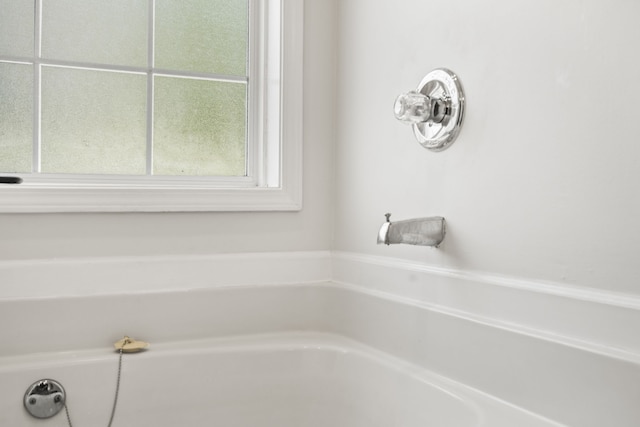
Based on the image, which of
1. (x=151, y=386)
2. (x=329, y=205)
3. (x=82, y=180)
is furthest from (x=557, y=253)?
(x=82, y=180)

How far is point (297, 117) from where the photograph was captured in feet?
5.85

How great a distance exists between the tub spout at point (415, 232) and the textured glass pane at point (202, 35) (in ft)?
2.85

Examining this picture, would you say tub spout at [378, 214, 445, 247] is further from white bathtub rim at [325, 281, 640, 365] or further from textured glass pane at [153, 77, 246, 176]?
textured glass pane at [153, 77, 246, 176]

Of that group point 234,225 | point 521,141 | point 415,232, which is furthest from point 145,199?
point 521,141

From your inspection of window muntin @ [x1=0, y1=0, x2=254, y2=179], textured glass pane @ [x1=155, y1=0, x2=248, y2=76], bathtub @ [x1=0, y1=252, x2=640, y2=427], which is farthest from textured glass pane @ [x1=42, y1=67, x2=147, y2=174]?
bathtub @ [x1=0, y1=252, x2=640, y2=427]

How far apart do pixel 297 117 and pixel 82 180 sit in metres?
0.64

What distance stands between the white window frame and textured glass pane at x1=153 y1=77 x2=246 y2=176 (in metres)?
0.04

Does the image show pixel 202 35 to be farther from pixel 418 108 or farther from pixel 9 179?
pixel 418 108

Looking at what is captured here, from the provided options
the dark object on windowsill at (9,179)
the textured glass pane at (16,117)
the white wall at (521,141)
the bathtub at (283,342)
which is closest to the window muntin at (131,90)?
the textured glass pane at (16,117)

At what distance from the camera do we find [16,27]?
165 cm

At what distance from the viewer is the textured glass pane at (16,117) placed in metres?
1.63

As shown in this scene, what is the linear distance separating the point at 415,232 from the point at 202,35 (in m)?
1.00

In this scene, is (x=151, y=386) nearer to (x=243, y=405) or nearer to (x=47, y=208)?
(x=243, y=405)

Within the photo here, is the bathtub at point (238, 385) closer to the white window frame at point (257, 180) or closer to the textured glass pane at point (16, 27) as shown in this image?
the white window frame at point (257, 180)
